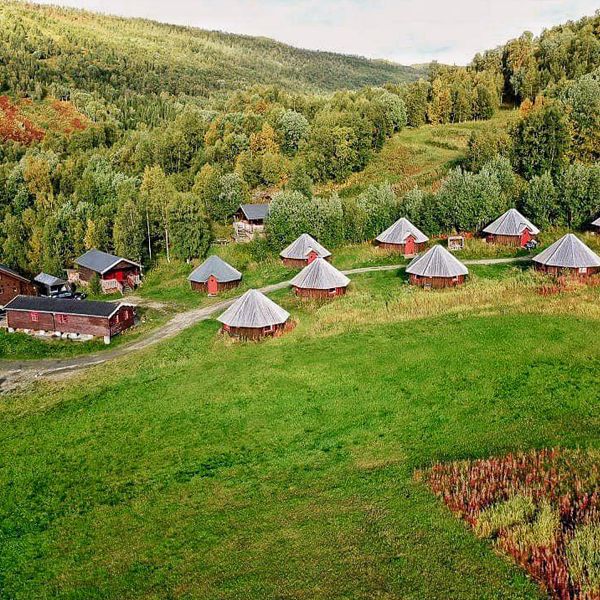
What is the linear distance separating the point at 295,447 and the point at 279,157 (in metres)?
68.9

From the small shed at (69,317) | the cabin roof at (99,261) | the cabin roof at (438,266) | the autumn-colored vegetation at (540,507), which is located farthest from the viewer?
the cabin roof at (99,261)

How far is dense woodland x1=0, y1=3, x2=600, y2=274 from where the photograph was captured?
61812 millimetres

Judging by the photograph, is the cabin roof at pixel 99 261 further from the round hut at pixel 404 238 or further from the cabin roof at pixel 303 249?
the round hut at pixel 404 238

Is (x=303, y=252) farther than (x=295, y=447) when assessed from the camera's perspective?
Yes

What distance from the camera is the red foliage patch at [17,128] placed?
106688 mm

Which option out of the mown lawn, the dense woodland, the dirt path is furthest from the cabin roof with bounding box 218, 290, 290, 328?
the dense woodland

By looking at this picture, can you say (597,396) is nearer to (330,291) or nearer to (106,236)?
(330,291)

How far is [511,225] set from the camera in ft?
184

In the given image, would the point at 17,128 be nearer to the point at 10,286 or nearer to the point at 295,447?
the point at 10,286

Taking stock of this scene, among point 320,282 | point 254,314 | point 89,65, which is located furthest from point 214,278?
point 89,65

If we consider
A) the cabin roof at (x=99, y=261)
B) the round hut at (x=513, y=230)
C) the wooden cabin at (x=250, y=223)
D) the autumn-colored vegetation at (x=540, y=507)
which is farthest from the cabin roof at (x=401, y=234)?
the autumn-colored vegetation at (x=540, y=507)

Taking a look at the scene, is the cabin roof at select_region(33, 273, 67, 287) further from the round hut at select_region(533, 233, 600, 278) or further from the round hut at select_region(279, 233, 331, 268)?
the round hut at select_region(533, 233, 600, 278)

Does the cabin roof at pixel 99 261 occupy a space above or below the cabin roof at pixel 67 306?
above

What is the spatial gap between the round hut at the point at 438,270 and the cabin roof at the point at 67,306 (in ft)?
81.7
